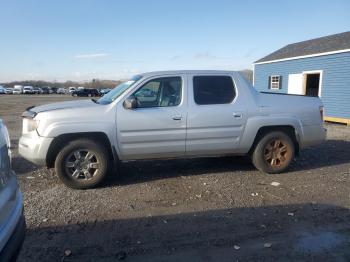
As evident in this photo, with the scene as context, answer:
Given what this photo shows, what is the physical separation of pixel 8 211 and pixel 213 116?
4058 millimetres

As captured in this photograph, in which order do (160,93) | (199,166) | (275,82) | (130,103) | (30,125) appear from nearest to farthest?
(30,125)
(130,103)
(160,93)
(199,166)
(275,82)

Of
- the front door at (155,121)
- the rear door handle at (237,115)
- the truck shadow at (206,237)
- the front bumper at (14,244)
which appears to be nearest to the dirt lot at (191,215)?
the truck shadow at (206,237)

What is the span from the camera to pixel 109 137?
559 centimetres

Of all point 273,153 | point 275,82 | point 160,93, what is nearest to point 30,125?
point 160,93

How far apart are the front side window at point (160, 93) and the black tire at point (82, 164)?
105 cm

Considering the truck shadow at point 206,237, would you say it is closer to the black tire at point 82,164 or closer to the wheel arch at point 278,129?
the black tire at point 82,164

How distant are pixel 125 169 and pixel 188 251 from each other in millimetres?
3480

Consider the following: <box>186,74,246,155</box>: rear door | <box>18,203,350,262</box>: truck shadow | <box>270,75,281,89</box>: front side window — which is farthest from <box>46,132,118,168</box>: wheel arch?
<box>270,75,281,89</box>: front side window

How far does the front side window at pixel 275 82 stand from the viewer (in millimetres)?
20719

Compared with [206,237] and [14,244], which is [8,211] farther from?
[206,237]

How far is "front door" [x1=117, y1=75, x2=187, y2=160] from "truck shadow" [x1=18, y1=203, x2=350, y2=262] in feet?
5.16

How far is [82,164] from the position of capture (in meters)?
5.54

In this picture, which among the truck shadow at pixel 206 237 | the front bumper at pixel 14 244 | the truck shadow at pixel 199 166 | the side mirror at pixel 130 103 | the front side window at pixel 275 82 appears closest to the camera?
the front bumper at pixel 14 244

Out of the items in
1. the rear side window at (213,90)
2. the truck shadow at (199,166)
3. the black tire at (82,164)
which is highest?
the rear side window at (213,90)
